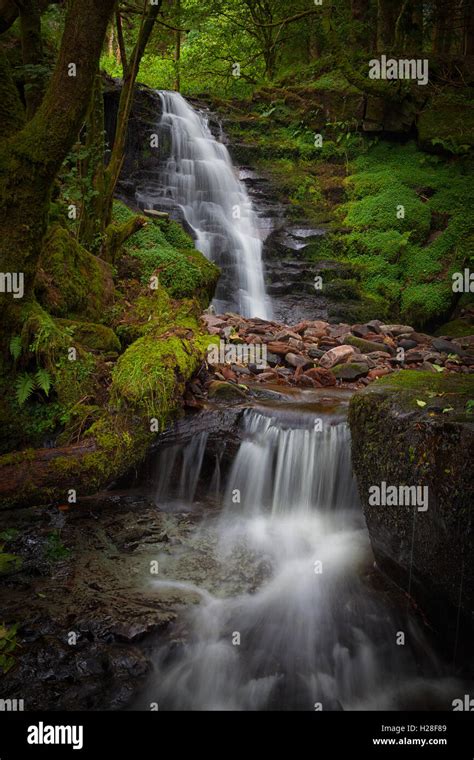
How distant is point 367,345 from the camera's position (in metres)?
9.55

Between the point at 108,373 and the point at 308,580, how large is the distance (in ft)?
10.9

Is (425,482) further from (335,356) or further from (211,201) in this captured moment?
(211,201)

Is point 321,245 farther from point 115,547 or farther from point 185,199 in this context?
point 115,547

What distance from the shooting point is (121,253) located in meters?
9.23

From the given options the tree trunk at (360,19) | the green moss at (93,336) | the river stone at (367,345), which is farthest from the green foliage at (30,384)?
the tree trunk at (360,19)

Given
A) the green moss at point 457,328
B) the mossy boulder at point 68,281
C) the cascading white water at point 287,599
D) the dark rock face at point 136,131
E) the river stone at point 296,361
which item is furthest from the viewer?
the dark rock face at point 136,131

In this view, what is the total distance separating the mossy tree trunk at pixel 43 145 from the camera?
5.20 metres

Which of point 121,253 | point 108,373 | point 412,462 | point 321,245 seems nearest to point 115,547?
point 108,373

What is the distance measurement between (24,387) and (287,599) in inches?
137

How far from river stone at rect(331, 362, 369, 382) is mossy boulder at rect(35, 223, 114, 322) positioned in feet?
12.1

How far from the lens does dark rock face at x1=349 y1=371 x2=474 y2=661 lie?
3.52 m

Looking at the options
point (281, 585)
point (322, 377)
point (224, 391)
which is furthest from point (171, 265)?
point (281, 585)

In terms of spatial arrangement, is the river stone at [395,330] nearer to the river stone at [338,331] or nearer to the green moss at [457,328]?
the river stone at [338,331]

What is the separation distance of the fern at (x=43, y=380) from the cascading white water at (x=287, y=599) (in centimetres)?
149
